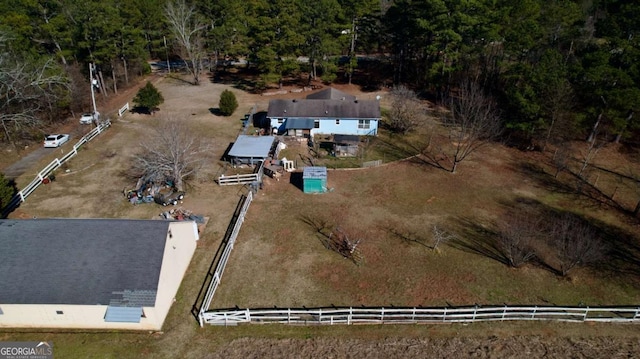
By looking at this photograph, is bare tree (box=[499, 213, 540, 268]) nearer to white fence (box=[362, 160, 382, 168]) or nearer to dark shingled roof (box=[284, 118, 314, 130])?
white fence (box=[362, 160, 382, 168])

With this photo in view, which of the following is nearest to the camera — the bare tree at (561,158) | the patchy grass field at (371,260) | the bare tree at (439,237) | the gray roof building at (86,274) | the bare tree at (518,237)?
the gray roof building at (86,274)

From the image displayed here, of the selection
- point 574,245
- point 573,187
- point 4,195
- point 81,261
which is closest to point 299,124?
point 4,195

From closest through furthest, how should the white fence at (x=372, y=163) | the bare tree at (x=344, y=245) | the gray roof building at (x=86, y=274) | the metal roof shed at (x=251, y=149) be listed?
the gray roof building at (x=86, y=274) < the bare tree at (x=344, y=245) < the metal roof shed at (x=251, y=149) < the white fence at (x=372, y=163)

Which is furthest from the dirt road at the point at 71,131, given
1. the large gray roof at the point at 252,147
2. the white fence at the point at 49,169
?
the large gray roof at the point at 252,147

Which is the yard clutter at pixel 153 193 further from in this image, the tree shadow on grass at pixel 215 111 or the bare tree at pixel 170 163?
the tree shadow on grass at pixel 215 111

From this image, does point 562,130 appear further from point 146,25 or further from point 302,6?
point 146,25

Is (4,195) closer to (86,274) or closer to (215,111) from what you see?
(86,274)

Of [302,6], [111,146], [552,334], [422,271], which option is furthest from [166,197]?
[302,6]
